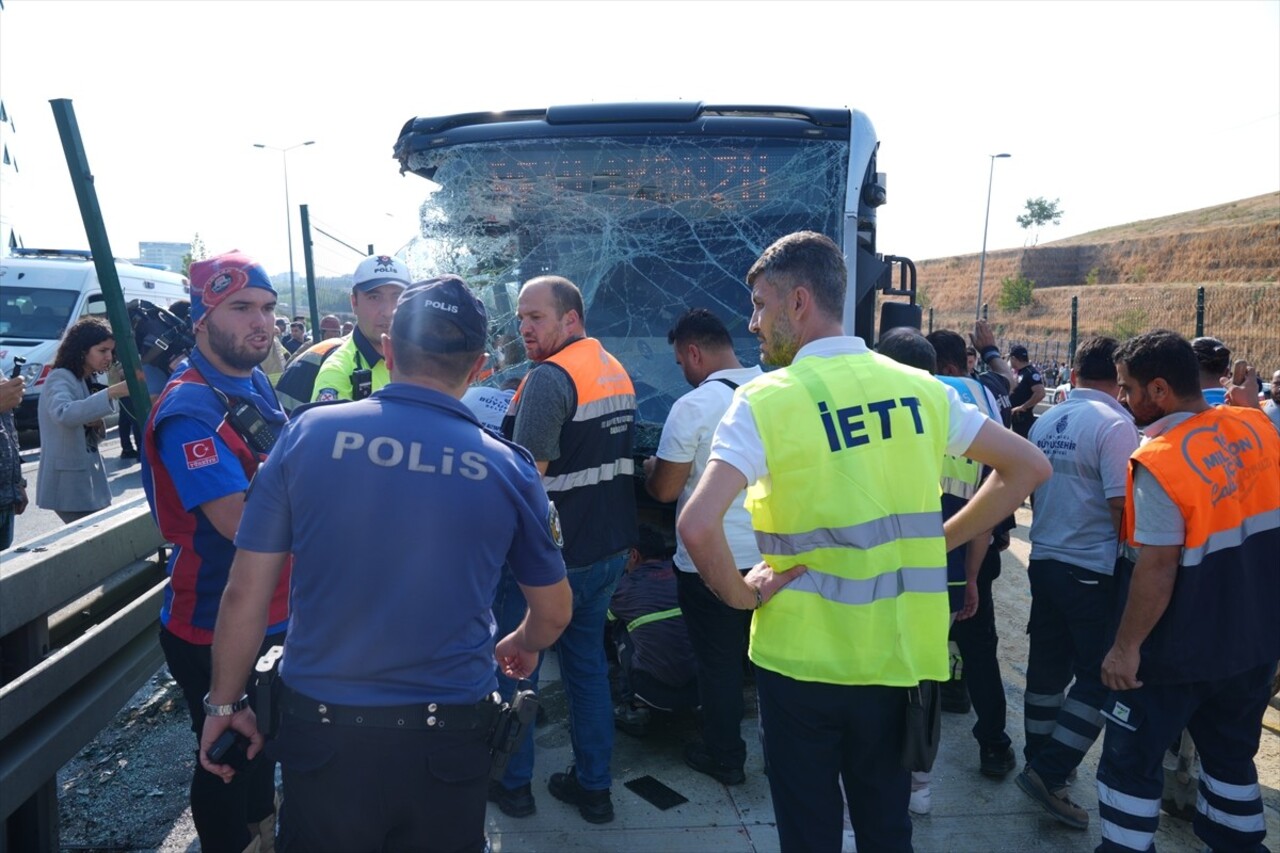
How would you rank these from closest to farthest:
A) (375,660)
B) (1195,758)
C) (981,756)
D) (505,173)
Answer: (375,660) → (1195,758) → (981,756) → (505,173)

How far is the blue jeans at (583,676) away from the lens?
3596mm

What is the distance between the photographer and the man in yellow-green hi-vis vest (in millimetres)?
2303

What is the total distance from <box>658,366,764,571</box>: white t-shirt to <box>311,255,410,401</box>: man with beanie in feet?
4.20

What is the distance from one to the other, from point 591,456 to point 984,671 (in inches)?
82.8

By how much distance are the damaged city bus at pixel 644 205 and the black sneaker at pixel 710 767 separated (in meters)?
1.62

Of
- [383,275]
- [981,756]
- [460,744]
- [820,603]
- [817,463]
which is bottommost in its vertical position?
[981,756]

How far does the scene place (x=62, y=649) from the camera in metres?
3.10

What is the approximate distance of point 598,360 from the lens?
357cm

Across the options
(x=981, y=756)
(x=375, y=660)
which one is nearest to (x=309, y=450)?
(x=375, y=660)

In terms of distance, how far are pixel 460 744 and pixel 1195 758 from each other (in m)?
3.37

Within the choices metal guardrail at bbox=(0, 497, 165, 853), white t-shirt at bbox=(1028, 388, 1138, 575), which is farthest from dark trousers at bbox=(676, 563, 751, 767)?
metal guardrail at bbox=(0, 497, 165, 853)

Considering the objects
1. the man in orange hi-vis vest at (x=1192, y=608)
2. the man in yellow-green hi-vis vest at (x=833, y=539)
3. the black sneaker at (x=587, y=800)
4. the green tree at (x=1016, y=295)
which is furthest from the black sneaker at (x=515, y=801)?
the green tree at (x=1016, y=295)

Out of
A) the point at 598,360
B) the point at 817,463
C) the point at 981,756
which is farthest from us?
the point at 981,756

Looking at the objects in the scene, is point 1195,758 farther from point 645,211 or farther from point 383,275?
point 383,275
